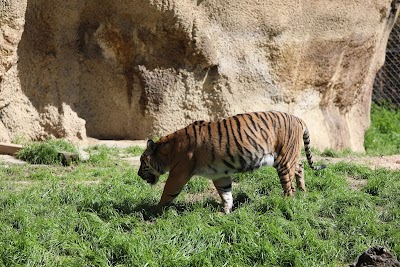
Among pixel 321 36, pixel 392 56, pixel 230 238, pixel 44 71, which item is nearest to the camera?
pixel 230 238

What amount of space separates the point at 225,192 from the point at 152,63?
4.44 m

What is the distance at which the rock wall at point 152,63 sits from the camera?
1052cm

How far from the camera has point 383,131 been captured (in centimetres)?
1534

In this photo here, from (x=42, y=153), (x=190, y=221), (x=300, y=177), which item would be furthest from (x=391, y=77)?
(x=190, y=221)

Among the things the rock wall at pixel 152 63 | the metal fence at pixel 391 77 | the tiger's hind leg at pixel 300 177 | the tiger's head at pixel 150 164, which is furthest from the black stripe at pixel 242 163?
the metal fence at pixel 391 77

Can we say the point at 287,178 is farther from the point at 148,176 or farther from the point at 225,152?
the point at 148,176

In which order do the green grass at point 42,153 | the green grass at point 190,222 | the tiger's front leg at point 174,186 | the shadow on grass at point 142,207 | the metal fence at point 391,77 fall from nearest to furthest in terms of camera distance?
the green grass at point 190,222 < the shadow on grass at point 142,207 < the tiger's front leg at point 174,186 < the green grass at point 42,153 < the metal fence at point 391,77

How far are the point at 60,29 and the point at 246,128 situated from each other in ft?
15.6

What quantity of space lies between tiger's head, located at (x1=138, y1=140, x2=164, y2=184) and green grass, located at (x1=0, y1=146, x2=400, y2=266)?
218 mm

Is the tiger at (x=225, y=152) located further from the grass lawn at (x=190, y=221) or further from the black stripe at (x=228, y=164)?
the grass lawn at (x=190, y=221)

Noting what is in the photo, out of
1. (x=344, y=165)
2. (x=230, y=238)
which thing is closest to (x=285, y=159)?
(x=230, y=238)

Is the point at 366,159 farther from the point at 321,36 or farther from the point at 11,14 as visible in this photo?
the point at 11,14

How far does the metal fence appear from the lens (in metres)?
17.0

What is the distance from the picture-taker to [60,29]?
10656mm
